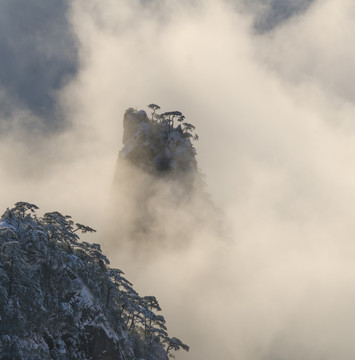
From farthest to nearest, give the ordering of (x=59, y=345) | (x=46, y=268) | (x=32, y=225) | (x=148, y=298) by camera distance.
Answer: (x=148, y=298) → (x=32, y=225) → (x=46, y=268) → (x=59, y=345)

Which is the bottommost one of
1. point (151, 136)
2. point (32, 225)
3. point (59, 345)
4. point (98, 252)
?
point (59, 345)

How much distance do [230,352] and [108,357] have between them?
14776cm

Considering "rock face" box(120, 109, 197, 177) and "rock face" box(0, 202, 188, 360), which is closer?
"rock face" box(0, 202, 188, 360)

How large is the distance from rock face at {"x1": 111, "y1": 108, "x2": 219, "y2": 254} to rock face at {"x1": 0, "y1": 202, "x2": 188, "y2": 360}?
117 m

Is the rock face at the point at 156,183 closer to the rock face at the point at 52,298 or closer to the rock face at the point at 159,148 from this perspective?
the rock face at the point at 159,148

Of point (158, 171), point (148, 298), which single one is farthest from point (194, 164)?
point (148, 298)

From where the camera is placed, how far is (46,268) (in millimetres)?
56969

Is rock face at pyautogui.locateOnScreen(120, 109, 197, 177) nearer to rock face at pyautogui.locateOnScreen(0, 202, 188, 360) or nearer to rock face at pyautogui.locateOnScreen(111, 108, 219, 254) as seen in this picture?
rock face at pyautogui.locateOnScreen(111, 108, 219, 254)

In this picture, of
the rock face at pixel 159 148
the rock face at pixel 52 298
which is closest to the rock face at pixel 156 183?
the rock face at pixel 159 148

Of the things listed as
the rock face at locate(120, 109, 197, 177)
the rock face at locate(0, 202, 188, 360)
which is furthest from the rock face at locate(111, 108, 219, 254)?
the rock face at locate(0, 202, 188, 360)

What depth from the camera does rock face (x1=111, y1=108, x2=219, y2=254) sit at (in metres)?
190

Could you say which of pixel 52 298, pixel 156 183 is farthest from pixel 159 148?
pixel 52 298

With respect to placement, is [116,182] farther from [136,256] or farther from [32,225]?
[32,225]

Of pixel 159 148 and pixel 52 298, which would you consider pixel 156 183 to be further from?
pixel 52 298
